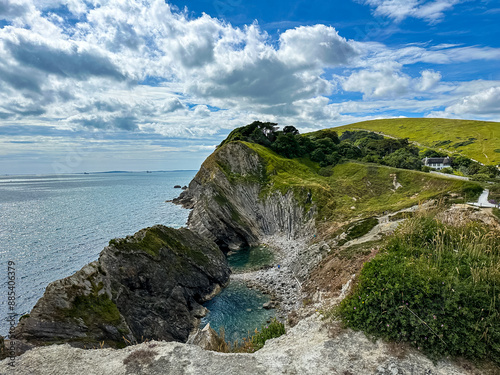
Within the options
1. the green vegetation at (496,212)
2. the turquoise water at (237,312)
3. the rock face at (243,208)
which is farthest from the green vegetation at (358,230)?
the rock face at (243,208)

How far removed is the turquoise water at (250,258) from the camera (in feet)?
138

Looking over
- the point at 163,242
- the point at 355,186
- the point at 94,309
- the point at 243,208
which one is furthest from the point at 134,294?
the point at 355,186

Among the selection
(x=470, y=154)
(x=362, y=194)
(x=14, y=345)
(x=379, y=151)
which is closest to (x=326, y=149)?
(x=379, y=151)

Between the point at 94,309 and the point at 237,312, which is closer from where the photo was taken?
the point at 94,309

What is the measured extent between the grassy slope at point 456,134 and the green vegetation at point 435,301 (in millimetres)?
130262

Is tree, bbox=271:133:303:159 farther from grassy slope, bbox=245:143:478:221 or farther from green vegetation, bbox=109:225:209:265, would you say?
green vegetation, bbox=109:225:209:265

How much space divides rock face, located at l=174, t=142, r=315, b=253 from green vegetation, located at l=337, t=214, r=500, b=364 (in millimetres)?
40703

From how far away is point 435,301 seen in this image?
8438 mm

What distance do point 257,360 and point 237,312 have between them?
21548mm

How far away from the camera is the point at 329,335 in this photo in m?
9.61

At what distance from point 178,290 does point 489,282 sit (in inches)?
1076

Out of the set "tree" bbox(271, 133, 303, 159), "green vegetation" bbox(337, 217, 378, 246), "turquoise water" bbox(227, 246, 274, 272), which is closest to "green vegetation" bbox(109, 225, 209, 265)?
"turquoise water" bbox(227, 246, 274, 272)

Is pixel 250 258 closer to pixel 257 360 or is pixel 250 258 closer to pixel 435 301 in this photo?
pixel 257 360

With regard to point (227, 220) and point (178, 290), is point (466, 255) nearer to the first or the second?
point (178, 290)
